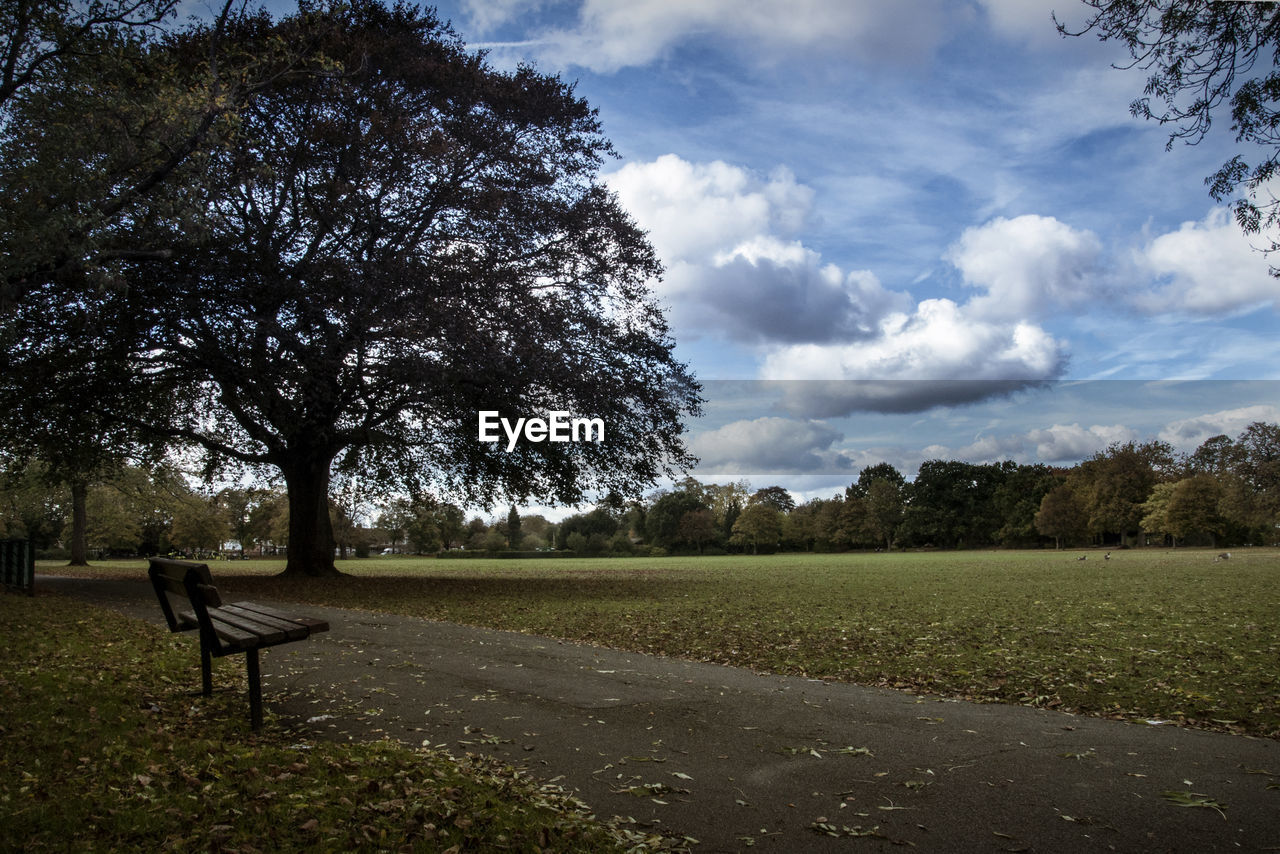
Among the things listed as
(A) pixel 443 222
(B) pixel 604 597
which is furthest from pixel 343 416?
(B) pixel 604 597

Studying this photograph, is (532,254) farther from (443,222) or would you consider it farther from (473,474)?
(473,474)

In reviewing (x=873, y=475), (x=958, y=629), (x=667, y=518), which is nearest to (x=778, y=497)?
(x=873, y=475)

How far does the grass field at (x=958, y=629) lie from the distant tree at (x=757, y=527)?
70.4 meters

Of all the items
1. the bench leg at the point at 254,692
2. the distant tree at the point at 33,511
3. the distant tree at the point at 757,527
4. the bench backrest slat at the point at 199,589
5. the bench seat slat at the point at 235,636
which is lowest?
the distant tree at the point at 757,527

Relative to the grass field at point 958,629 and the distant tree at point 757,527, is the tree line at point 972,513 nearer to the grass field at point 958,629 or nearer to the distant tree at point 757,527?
the distant tree at point 757,527

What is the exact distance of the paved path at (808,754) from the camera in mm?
4281

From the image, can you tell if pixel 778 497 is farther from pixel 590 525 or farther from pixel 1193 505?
pixel 1193 505

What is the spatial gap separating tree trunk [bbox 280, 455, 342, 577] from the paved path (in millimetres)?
16591

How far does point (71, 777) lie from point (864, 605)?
48.1ft

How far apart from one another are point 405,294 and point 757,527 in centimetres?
7798

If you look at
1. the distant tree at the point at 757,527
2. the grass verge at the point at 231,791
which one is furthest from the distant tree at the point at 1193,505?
the grass verge at the point at 231,791

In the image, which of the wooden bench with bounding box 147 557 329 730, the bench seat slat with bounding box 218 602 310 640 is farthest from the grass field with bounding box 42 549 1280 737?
the wooden bench with bounding box 147 557 329 730

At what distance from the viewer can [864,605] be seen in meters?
16.9

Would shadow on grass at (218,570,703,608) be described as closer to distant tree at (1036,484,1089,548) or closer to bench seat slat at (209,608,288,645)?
bench seat slat at (209,608,288,645)
